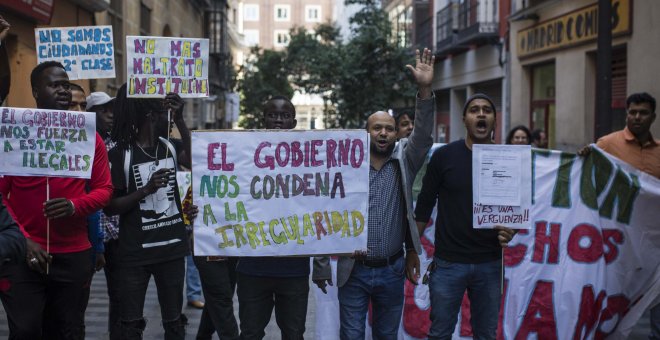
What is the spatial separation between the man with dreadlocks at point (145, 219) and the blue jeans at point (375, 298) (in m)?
1.07

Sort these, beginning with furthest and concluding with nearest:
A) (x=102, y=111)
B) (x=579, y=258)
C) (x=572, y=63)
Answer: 1. (x=572, y=63)
2. (x=102, y=111)
3. (x=579, y=258)

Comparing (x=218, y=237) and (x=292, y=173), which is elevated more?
(x=292, y=173)

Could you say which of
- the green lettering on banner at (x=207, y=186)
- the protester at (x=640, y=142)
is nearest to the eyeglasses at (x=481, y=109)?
the green lettering on banner at (x=207, y=186)

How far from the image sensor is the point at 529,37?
1761 centimetres

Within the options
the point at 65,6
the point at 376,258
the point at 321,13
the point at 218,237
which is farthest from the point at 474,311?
the point at 321,13

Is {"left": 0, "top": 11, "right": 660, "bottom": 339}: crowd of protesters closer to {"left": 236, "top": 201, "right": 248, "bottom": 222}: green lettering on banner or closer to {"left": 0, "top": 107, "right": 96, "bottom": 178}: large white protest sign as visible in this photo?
{"left": 0, "top": 107, "right": 96, "bottom": 178}: large white protest sign

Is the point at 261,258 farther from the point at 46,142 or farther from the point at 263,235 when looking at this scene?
the point at 46,142

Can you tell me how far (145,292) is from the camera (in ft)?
16.1

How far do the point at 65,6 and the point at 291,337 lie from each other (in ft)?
33.6

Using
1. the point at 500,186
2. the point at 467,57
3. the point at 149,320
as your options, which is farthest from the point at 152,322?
the point at 467,57

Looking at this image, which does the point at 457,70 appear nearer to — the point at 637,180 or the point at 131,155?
the point at 637,180

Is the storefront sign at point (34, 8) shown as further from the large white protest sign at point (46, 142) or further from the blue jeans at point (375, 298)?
the blue jeans at point (375, 298)

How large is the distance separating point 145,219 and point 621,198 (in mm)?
3601

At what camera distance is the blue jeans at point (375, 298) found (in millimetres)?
4891
